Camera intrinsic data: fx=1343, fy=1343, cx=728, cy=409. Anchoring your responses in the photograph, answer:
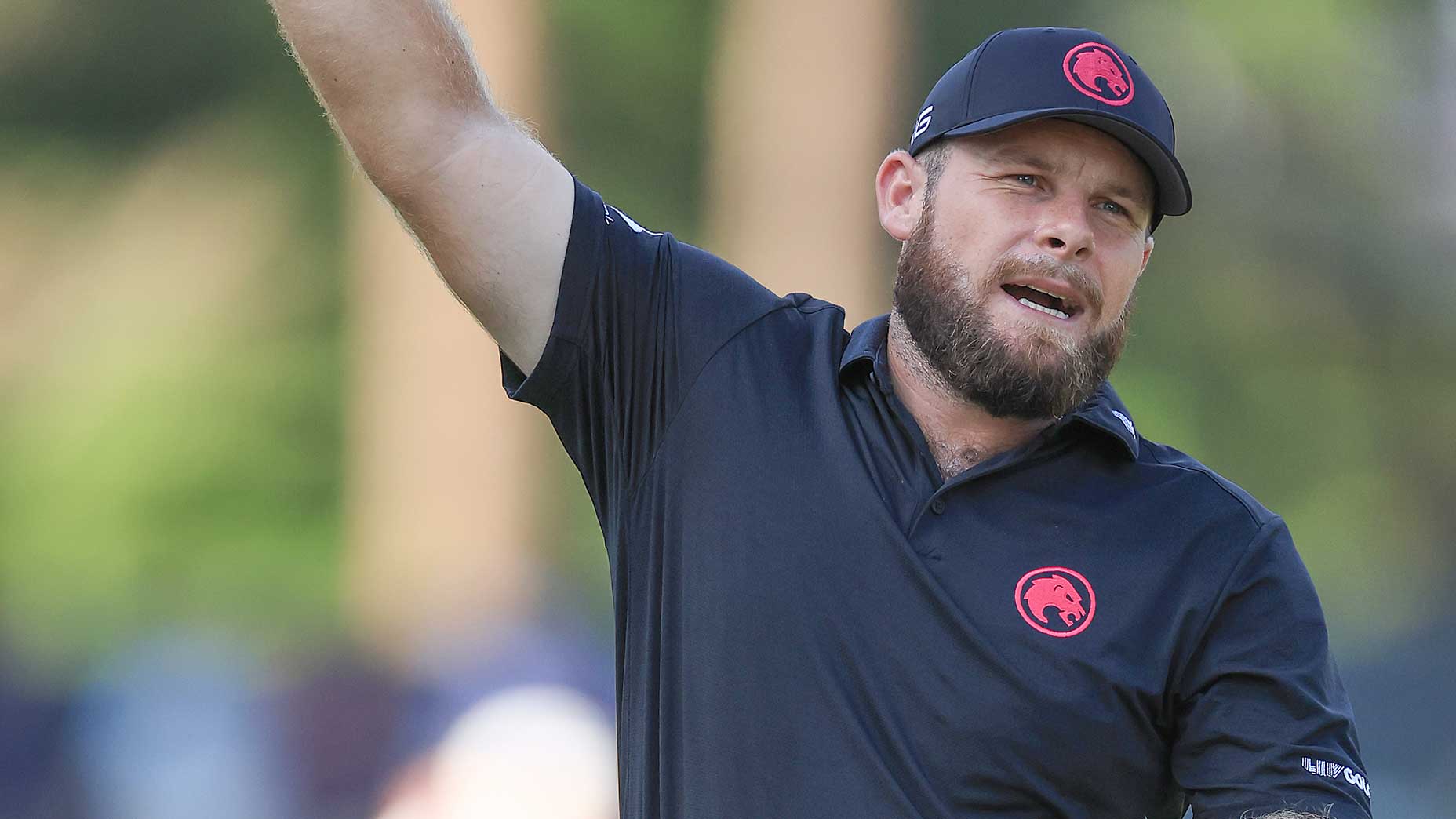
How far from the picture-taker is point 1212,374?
302 cm

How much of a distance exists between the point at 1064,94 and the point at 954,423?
36cm

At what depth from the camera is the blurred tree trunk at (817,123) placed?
2.91 metres

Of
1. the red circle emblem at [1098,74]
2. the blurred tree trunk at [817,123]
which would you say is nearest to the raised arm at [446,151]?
the red circle emblem at [1098,74]

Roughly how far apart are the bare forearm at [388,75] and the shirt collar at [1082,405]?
1.49 ft

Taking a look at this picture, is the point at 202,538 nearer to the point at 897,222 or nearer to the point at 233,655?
the point at 233,655

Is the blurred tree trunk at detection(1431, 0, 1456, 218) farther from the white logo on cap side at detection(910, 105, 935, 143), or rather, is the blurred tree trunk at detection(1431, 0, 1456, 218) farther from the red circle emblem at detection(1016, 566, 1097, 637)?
the red circle emblem at detection(1016, 566, 1097, 637)

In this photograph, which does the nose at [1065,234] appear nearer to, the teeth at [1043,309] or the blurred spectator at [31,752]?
the teeth at [1043,309]

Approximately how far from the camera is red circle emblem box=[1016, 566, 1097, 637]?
1257 mm

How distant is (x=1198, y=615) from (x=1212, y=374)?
1.88m

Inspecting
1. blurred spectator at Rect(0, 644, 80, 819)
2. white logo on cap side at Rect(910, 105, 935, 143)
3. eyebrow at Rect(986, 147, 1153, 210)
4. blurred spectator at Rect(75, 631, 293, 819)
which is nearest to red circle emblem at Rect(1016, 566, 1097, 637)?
eyebrow at Rect(986, 147, 1153, 210)

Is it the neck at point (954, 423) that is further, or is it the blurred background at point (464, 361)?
the blurred background at point (464, 361)

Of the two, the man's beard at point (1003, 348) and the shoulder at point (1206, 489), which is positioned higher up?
the man's beard at point (1003, 348)

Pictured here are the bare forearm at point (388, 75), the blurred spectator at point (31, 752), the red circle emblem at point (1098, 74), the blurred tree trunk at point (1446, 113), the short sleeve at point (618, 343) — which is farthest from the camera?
the blurred tree trunk at point (1446, 113)

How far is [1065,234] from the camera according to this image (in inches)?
55.2
